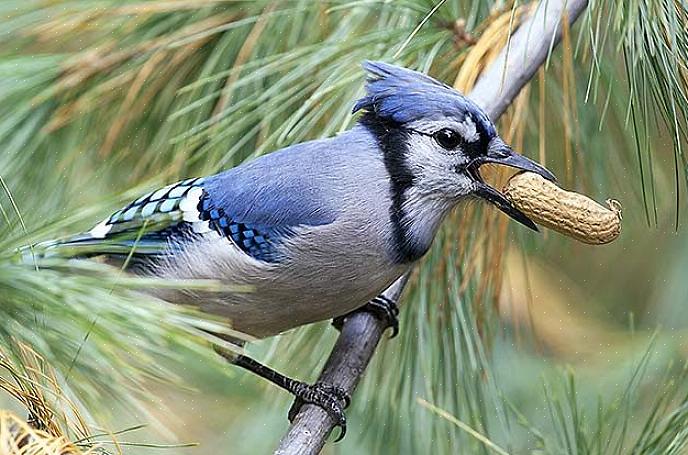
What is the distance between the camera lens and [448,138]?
964 mm

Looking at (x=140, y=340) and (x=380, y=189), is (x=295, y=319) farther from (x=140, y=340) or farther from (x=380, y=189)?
(x=140, y=340)

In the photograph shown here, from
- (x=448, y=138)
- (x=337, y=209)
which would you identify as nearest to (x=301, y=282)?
(x=337, y=209)

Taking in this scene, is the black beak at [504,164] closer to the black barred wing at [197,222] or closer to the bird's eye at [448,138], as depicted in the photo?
the bird's eye at [448,138]

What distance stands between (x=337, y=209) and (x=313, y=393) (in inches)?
6.6

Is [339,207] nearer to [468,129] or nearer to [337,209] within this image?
[337,209]

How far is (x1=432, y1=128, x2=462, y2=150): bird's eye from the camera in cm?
96

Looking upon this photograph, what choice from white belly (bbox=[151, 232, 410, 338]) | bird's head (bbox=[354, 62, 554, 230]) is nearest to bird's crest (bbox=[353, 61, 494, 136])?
bird's head (bbox=[354, 62, 554, 230])

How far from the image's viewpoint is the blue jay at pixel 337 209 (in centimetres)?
96

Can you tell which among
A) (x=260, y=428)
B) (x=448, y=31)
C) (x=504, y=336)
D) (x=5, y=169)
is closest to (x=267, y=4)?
(x=448, y=31)

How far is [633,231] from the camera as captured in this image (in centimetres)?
144

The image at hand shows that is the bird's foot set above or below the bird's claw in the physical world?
below

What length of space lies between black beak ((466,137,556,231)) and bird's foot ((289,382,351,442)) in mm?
220

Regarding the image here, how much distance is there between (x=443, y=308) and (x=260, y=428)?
1.68ft

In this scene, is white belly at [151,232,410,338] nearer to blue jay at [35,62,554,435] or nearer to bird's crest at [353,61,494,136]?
blue jay at [35,62,554,435]
